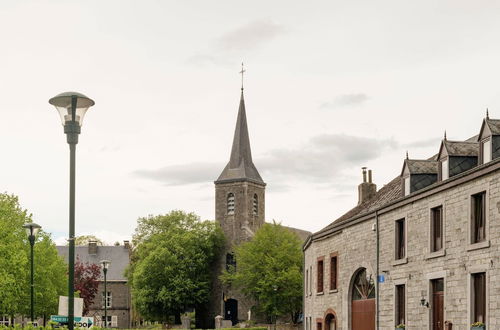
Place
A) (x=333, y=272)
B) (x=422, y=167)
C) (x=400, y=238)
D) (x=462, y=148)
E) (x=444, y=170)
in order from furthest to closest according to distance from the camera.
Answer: (x=333, y=272), (x=400, y=238), (x=422, y=167), (x=444, y=170), (x=462, y=148)


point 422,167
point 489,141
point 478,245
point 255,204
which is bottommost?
point 478,245

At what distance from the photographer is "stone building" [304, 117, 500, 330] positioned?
21.3 meters

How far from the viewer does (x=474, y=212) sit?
2205 centimetres

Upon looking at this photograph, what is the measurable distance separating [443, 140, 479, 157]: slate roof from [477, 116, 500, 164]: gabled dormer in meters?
1.39

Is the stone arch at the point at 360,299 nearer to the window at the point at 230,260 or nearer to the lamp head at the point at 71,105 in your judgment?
the lamp head at the point at 71,105

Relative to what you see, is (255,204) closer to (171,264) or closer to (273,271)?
(171,264)

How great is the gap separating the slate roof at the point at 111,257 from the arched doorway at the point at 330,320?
54.5m

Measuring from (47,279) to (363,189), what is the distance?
73.6 feet

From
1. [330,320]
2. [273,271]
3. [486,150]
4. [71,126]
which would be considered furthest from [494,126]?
[273,271]

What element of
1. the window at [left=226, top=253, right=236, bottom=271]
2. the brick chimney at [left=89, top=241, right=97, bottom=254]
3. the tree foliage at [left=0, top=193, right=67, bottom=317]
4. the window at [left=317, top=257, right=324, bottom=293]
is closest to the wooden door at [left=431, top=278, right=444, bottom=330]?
the window at [left=317, top=257, right=324, bottom=293]

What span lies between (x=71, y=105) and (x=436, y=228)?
1469 centimetres

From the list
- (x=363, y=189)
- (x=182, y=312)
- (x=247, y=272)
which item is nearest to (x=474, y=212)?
(x=363, y=189)

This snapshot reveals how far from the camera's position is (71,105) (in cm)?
1316

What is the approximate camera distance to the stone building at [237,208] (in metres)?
80.6
